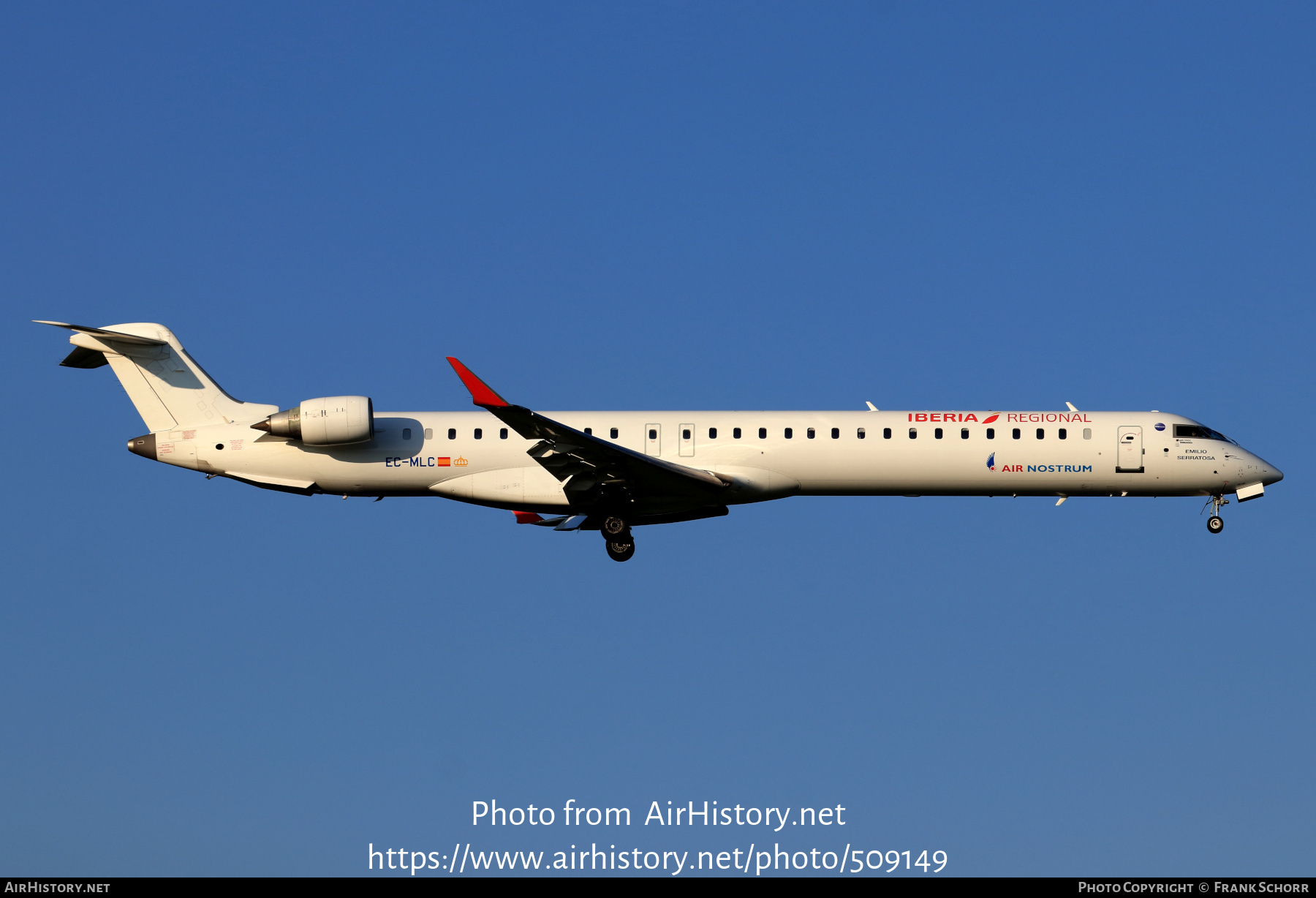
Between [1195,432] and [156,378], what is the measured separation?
23862mm

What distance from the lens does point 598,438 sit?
29359 mm

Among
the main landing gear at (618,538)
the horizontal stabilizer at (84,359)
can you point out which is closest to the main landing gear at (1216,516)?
the main landing gear at (618,538)

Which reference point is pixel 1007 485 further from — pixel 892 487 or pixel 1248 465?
pixel 1248 465

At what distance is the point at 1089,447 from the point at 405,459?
15390 mm

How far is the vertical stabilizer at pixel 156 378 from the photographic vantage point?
3128 centimetres

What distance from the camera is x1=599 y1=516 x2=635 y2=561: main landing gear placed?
30.6m

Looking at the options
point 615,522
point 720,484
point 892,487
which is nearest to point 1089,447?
point 892,487

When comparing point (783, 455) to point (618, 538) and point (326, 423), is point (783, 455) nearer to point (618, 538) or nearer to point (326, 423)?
point (618, 538)

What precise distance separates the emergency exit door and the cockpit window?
985mm

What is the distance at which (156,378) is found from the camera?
31.4 metres

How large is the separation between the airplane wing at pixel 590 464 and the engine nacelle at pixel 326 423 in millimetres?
3863

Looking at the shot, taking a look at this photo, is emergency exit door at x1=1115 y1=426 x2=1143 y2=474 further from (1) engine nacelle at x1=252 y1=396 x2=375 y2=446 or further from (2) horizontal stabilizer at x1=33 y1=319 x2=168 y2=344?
(2) horizontal stabilizer at x1=33 y1=319 x2=168 y2=344
